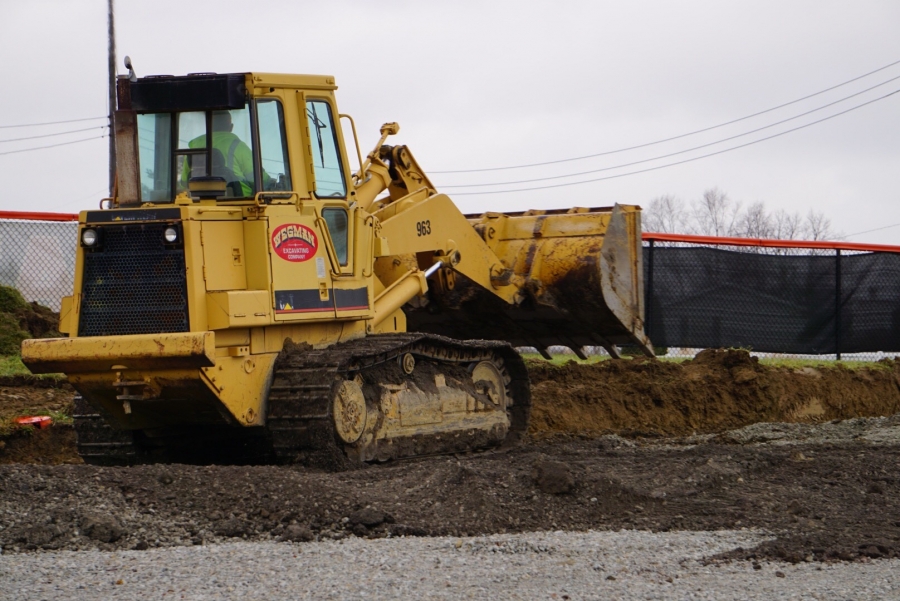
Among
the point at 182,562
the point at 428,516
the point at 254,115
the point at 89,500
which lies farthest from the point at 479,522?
the point at 254,115

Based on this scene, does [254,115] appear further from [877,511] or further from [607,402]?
[607,402]

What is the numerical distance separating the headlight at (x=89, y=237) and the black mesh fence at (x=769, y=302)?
9892 millimetres

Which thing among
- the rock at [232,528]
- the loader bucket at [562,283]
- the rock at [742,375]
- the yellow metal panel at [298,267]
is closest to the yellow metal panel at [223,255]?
the yellow metal panel at [298,267]

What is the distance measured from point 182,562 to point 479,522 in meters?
1.85

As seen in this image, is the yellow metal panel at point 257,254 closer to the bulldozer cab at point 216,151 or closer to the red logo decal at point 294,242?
the red logo decal at point 294,242

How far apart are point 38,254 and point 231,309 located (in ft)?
25.7

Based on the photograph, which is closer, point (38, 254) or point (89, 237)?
point (89, 237)

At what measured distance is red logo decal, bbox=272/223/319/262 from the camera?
901cm

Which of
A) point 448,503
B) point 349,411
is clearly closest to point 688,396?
point 349,411

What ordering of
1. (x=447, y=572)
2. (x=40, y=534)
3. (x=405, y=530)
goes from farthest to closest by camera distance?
1. (x=405, y=530)
2. (x=40, y=534)
3. (x=447, y=572)

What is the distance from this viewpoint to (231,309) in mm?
8617

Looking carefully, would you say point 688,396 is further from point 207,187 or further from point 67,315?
point 67,315

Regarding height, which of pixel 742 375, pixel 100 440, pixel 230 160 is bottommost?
pixel 100 440

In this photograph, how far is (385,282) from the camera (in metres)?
11.5
